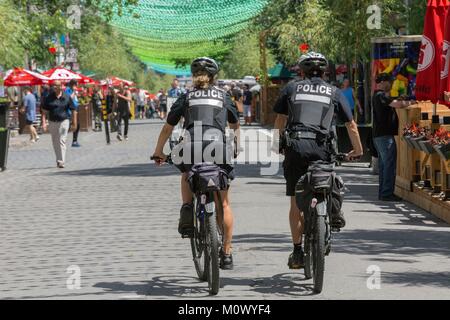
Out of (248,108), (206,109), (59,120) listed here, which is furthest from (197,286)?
(248,108)

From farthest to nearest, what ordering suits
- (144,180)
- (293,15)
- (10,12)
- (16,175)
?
(293,15)
(10,12)
(16,175)
(144,180)

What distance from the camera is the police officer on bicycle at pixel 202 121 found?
10320 mm

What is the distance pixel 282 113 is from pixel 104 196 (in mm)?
9727

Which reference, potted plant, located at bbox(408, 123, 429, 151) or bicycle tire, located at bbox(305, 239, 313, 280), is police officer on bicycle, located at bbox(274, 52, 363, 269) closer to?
bicycle tire, located at bbox(305, 239, 313, 280)

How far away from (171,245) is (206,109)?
9.83 feet

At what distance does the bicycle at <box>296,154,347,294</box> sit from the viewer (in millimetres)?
9659

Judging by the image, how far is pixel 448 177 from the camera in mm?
15898

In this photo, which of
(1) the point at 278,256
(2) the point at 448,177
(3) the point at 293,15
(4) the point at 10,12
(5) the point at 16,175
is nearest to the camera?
(1) the point at 278,256

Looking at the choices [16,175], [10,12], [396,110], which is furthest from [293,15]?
[396,110]

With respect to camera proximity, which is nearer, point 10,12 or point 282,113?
point 282,113

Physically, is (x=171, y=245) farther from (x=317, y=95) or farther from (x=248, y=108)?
(x=248, y=108)

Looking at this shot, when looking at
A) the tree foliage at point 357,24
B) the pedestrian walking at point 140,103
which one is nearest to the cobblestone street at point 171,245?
the tree foliage at point 357,24

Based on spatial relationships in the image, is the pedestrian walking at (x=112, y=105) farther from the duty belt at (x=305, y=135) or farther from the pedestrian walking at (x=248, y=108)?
the duty belt at (x=305, y=135)
